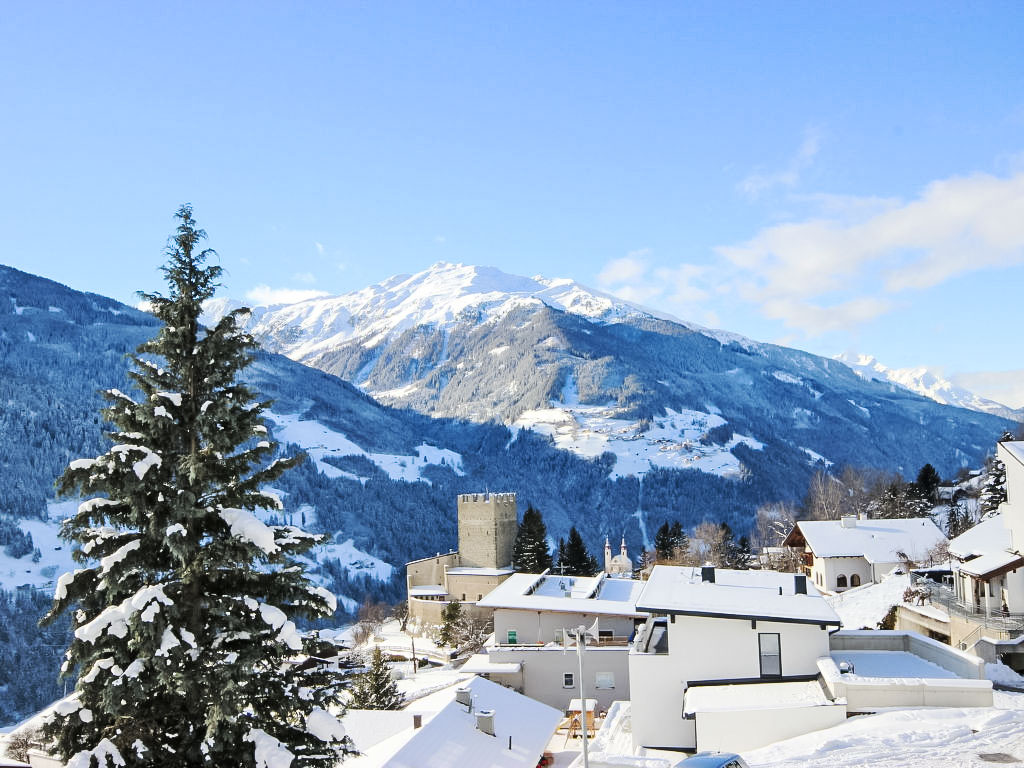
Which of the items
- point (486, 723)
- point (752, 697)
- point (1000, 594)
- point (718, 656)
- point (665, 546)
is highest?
point (665, 546)

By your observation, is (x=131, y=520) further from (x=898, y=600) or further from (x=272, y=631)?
(x=898, y=600)

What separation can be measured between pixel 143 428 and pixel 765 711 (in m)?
14.0

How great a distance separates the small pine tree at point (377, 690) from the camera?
38.0 m

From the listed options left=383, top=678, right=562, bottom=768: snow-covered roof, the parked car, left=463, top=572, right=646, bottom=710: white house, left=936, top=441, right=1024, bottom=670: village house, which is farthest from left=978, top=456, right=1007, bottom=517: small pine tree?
the parked car

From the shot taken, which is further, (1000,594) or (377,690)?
(377,690)

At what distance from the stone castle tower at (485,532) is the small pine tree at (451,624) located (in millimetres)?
10183

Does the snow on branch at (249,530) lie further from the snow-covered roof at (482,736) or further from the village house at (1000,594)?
the village house at (1000,594)

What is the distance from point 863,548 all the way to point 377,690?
114ft

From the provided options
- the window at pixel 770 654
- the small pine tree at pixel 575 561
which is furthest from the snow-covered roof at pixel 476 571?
the window at pixel 770 654

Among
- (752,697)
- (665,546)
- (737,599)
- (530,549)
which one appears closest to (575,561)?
(530,549)

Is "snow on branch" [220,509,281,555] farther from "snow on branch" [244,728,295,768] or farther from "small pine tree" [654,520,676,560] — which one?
"small pine tree" [654,520,676,560]

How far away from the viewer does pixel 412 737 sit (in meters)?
24.9

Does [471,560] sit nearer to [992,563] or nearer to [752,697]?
[992,563]

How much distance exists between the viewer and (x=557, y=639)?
47.2m
